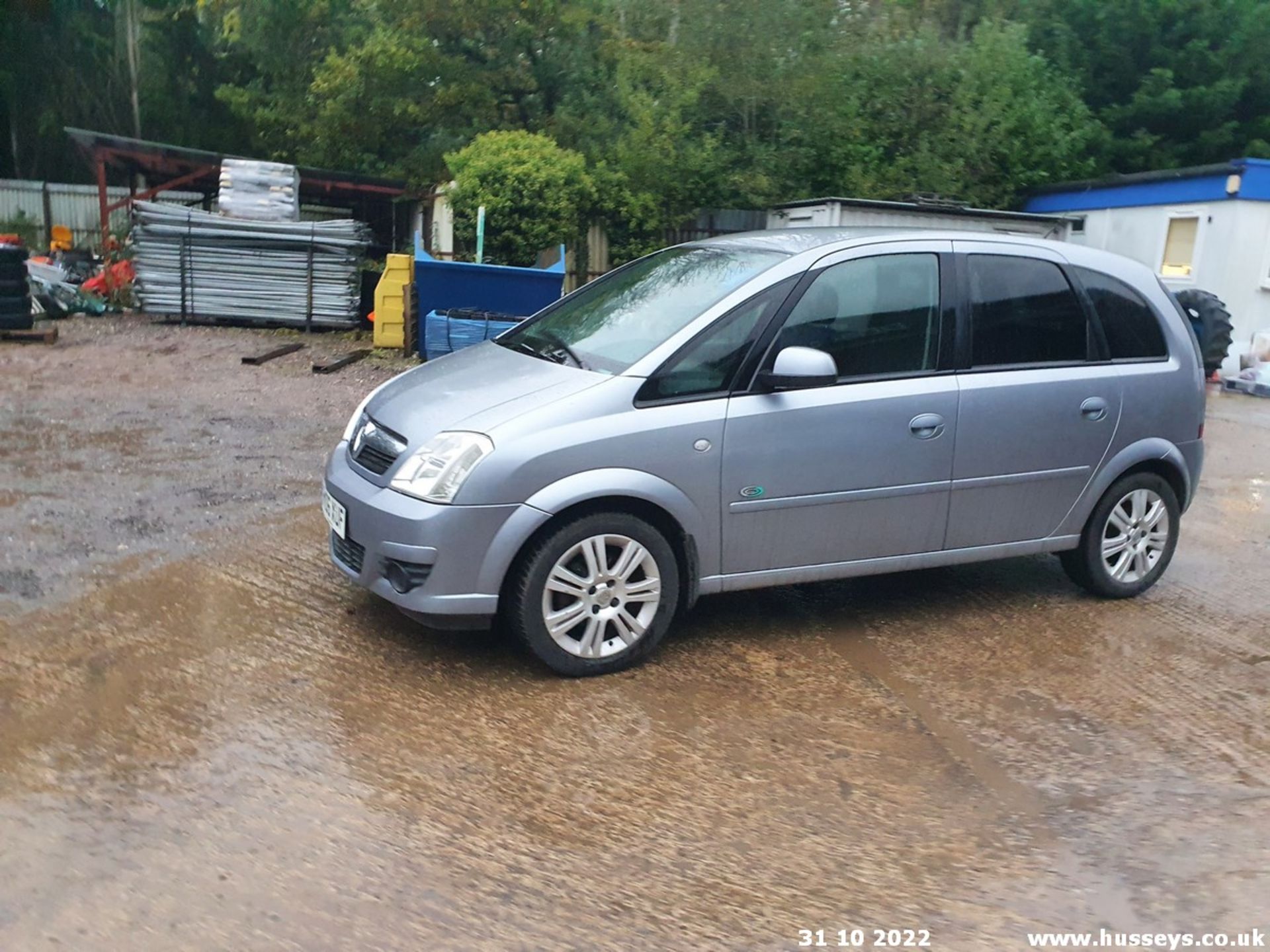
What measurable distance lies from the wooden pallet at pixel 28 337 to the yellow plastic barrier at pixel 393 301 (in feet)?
12.5

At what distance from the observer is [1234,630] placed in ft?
17.9

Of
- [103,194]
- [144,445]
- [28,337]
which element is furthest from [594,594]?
[103,194]

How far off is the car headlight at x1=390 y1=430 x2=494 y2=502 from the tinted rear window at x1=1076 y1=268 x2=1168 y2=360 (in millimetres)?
3177

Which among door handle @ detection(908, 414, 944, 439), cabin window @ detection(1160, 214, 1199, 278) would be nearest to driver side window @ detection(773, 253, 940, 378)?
door handle @ detection(908, 414, 944, 439)

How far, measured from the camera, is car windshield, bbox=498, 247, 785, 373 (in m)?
4.80

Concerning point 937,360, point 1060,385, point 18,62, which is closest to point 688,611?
point 937,360

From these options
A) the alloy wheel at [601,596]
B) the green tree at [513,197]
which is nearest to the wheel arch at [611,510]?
the alloy wheel at [601,596]

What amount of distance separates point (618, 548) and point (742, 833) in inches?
53.1

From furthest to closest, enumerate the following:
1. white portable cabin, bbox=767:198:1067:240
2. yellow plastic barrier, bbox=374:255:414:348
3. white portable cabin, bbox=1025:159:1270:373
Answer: white portable cabin, bbox=767:198:1067:240 < white portable cabin, bbox=1025:159:1270:373 < yellow plastic barrier, bbox=374:255:414:348

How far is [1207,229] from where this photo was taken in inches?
584

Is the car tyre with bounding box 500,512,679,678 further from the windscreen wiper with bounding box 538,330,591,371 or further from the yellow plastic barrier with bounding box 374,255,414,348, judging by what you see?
the yellow plastic barrier with bounding box 374,255,414,348

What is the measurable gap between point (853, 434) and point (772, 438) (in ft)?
1.33

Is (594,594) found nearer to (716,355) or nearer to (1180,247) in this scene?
(716,355)

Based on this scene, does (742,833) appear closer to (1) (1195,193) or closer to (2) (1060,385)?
(2) (1060,385)
